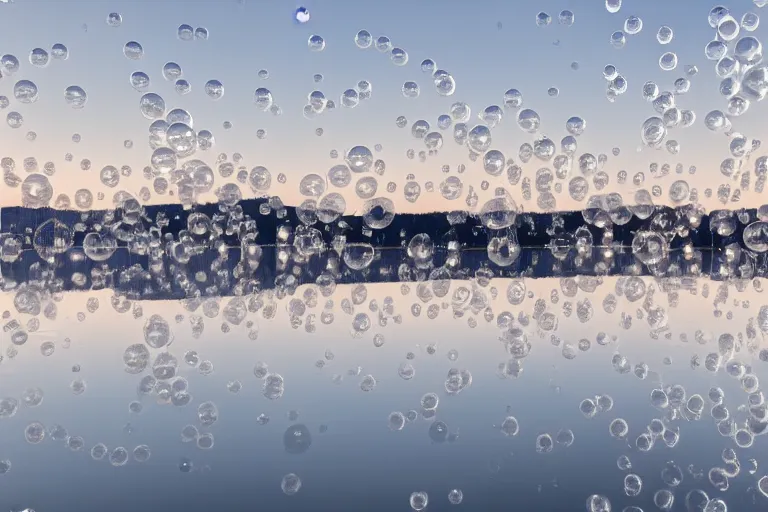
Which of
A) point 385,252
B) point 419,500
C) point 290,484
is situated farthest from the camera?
point 385,252

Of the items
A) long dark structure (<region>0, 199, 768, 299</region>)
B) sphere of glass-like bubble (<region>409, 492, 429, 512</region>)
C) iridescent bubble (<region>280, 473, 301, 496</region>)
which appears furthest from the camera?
long dark structure (<region>0, 199, 768, 299</region>)

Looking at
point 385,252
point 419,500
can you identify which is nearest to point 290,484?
point 419,500

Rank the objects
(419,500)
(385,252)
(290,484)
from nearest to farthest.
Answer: (419,500), (290,484), (385,252)

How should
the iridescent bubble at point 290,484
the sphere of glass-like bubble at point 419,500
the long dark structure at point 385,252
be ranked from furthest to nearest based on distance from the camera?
the long dark structure at point 385,252
the iridescent bubble at point 290,484
the sphere of glass-like bubble at point 419,500

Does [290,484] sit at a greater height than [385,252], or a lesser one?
lesser

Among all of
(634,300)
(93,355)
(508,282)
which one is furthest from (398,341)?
(508,282)

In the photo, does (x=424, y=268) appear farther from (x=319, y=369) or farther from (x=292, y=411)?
(x=292, y=411)

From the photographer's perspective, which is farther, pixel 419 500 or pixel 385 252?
pixel 385 252

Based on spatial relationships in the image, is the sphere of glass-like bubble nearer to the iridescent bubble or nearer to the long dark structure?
the iridescent bubble

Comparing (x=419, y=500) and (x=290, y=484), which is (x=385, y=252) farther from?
(x=419, y=500)

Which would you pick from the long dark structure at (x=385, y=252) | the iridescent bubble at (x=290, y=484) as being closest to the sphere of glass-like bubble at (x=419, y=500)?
the iridescent bubble at (x=290, y=484)

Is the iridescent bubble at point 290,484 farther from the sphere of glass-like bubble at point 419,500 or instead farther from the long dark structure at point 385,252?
the long dark structure at point 385,252

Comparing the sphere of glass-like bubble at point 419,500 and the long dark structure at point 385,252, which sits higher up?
the long dark structure at point 385,252

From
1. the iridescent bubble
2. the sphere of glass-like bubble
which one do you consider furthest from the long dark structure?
the sphere of glass-like bubble
